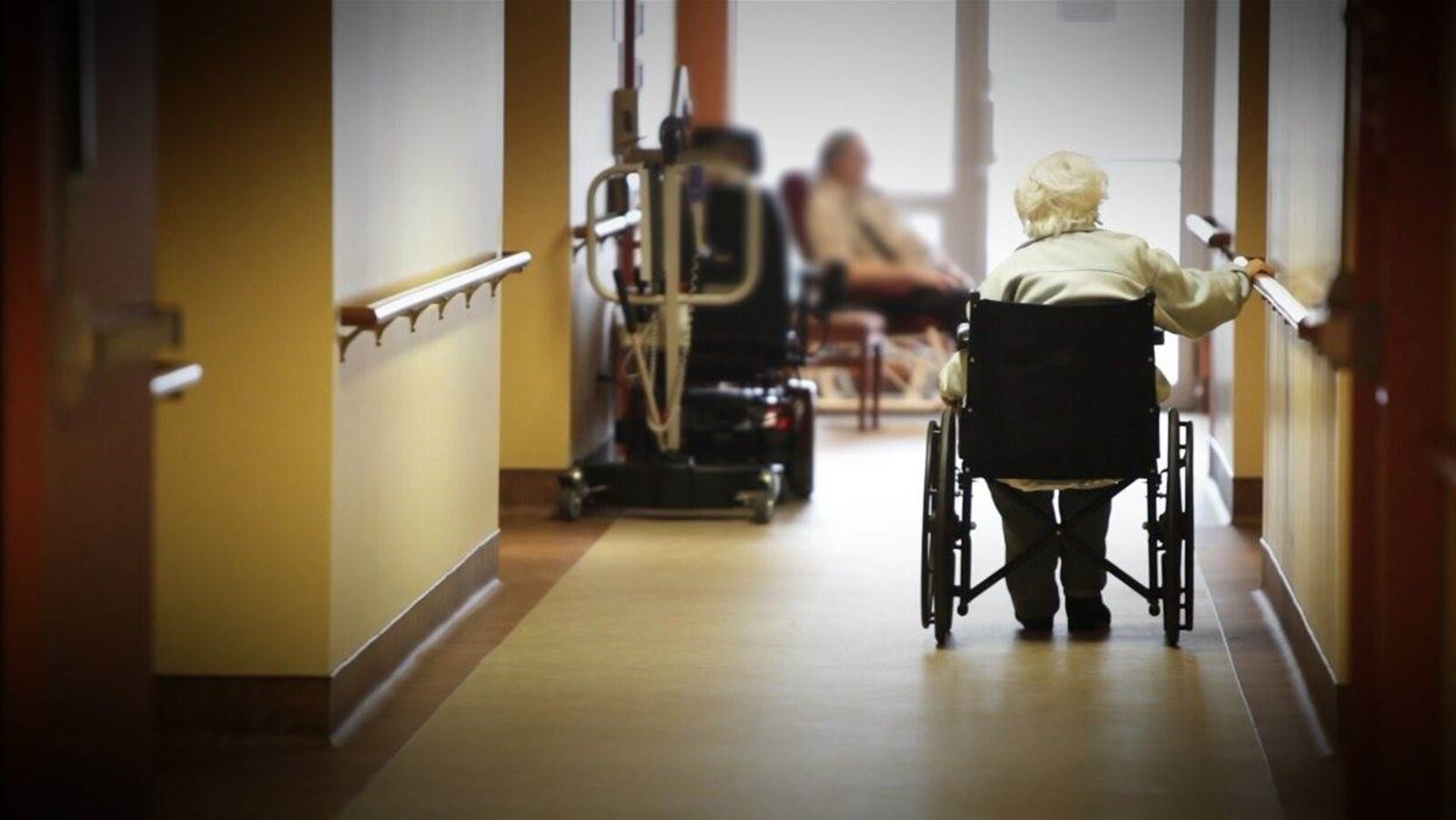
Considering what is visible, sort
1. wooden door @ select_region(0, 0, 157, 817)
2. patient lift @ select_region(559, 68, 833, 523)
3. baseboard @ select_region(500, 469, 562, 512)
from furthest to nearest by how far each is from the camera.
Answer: baseboard @ select_region(500, 469, 562, 512) → patient lift @ select_region(559, 68, 833, 523) → wooden door @ select_region(0, 0, 157, 817)

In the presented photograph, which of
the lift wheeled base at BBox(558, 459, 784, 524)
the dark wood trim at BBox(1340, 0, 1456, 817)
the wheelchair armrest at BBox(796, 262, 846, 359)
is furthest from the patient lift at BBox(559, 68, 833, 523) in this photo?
the dark wood trim at BBox(1340, 0, 1456, 817)

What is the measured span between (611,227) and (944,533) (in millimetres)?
2862

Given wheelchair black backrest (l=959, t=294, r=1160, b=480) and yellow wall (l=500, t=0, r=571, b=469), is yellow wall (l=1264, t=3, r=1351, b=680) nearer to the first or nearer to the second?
wheelchair black backrest (l=959, t=294, r=1160, b=480)

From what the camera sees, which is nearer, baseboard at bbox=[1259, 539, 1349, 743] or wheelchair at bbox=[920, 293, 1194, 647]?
baseboard at bbox=[1259, 539, 1349, 743]

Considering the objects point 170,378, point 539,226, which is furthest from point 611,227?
point 170,378

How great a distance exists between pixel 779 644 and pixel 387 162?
54.1 inches

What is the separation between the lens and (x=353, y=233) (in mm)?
4203

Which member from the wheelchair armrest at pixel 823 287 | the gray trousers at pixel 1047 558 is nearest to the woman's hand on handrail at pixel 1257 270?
the gray trousers at pixel 1047 558

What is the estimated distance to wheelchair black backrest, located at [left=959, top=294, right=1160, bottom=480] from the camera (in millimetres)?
4867

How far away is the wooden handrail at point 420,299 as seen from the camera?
409 centimetres

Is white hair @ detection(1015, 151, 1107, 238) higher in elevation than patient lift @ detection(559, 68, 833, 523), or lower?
higher

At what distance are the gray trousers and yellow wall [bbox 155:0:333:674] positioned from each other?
1.71 metres

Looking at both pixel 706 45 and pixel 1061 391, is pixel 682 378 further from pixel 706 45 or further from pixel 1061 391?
pixel 706 45

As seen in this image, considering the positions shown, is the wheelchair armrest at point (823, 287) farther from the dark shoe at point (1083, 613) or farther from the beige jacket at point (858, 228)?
the dark shoe at point (1083, 613)
